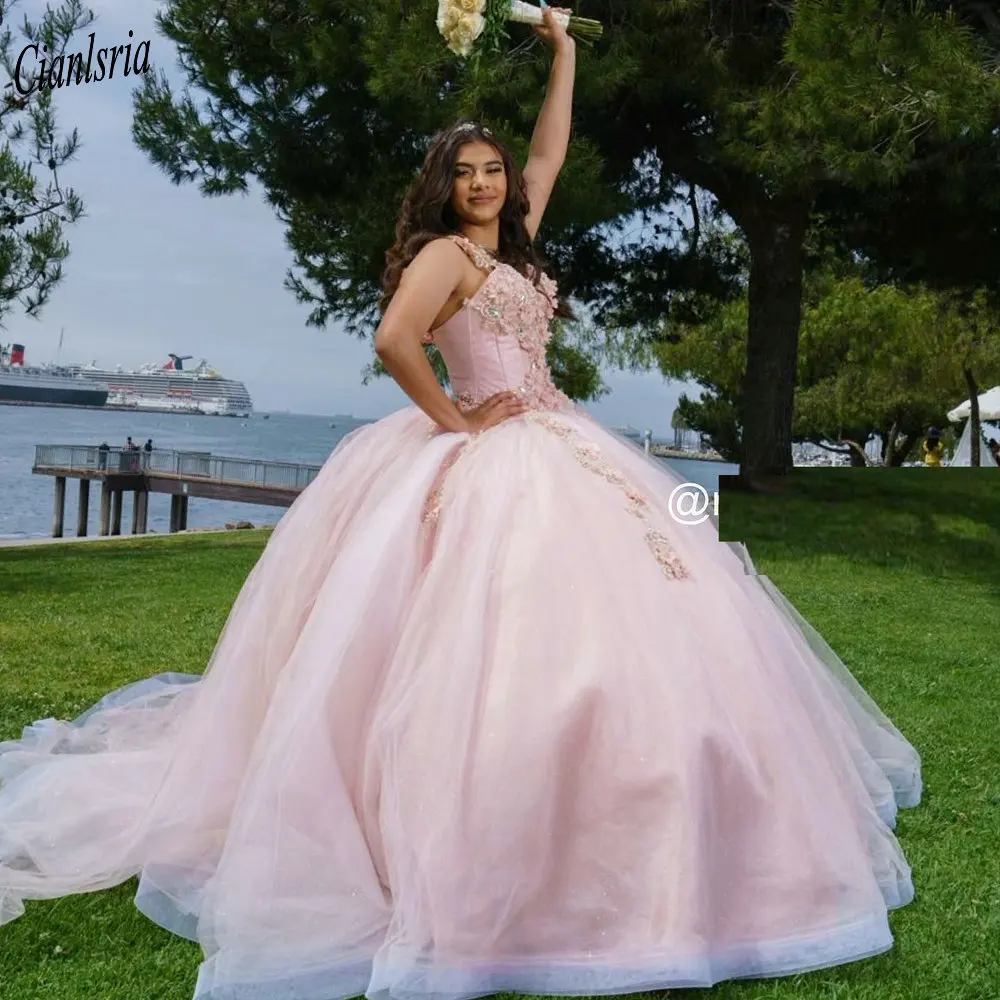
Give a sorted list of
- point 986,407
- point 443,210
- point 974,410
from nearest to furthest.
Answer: point 443,210 < point 974,410 < point 986,407

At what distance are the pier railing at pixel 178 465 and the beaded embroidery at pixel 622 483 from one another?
84.6 ft

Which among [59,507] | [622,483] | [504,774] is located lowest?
[59,507]

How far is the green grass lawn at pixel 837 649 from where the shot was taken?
284 cm

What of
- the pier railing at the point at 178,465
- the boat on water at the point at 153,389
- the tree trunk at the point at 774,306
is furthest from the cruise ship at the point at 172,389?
the tree trunk at the point at 774,306

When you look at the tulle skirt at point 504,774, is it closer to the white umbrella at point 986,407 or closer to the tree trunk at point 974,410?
the tree trunk at point 974,410

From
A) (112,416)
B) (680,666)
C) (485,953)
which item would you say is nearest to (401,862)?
(485,953)

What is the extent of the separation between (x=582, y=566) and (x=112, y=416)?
102 metres

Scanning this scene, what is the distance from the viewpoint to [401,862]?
A: 2.71m

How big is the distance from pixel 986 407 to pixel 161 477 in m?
21.2

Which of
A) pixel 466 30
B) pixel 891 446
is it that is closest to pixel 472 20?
pixel 466 30

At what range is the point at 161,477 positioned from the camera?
32562mm

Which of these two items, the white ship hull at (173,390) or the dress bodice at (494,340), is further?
the white ship hull at (173,390)

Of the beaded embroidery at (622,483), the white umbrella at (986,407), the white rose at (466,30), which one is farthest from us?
the white umbrella at (986,407)

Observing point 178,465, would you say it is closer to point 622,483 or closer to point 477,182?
point 477,182
